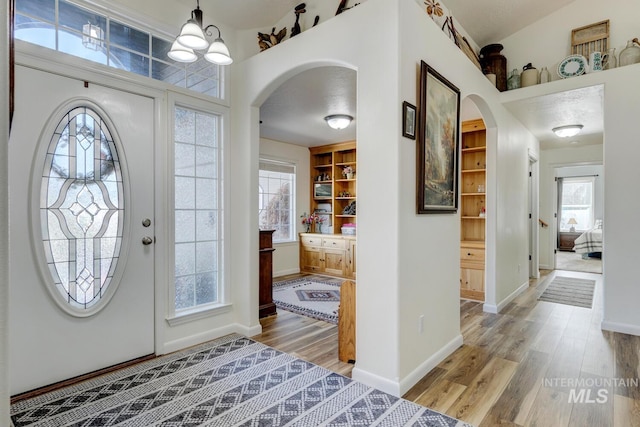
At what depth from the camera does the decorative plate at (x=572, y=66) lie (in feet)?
11.6

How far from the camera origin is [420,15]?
7.62 ft

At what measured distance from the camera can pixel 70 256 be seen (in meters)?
2.23

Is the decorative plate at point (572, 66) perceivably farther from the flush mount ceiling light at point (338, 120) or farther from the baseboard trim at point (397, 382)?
the baseboard trim at point (397, 382)

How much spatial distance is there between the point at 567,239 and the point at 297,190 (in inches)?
331

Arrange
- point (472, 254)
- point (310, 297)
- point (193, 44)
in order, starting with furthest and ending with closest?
1. point (310, 297)
2. point (472, 254)
3. point (193, 44)

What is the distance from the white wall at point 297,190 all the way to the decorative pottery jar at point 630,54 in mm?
4698

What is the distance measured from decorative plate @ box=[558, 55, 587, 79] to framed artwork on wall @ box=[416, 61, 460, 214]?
179cm

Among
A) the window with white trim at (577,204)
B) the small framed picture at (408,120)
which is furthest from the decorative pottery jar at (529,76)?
the window with white trim at (577,204)

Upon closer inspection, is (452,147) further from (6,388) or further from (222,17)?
(6,388)

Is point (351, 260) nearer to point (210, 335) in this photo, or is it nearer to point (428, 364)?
point (210, 335)

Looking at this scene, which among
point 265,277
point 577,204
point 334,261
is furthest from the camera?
point 577,204

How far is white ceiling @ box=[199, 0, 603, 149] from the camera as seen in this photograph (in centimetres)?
302

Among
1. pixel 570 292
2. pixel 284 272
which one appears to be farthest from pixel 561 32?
pixel 284 272

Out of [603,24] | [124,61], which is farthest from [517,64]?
[124,61]
